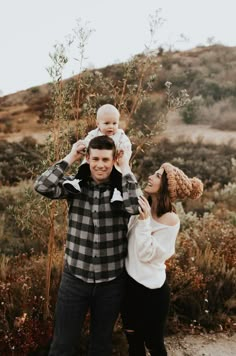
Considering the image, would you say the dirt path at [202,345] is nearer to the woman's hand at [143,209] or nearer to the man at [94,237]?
the man at [94,237]

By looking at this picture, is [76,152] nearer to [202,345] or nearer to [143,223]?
[143,223]

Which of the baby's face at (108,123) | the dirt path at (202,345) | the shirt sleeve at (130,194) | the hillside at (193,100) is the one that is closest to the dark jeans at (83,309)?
the shirt sleeve at (130,194)

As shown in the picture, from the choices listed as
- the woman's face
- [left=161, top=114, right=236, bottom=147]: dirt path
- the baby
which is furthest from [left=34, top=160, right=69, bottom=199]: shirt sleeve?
[left=161, top=114, right=236, bottom=147]: dirt path

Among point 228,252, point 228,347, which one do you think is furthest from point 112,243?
point 228,252

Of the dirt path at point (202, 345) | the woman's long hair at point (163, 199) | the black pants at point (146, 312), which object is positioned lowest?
the dirt path at point (202, 345)

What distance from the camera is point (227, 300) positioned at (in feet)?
15.3

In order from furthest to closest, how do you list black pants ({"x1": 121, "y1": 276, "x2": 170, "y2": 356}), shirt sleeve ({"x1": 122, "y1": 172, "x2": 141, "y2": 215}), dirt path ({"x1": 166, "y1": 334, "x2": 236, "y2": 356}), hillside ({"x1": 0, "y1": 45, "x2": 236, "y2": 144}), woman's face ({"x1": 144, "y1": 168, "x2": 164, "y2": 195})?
hillside ({"x1": 0, "y1": 45, "x2": 236, "y2": 144}), dirt path ({"x1": 166, "y1": 334, "x2": 236, "y2": 356}), woman's face ({"x1": 144, "y1": 168, "x2": 164, "y2": 195}), black pants ({"x1": 121, "y1": 276, "x2": 170, "y2": 356}), shirt sleeve ({"x1": 122, "y1": 172, "x2": 141, "y2": 215})

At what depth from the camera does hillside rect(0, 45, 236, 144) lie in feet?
56.2

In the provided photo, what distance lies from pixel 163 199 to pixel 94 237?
0.56m

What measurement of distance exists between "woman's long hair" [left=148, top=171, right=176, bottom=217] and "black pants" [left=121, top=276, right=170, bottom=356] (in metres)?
0.51

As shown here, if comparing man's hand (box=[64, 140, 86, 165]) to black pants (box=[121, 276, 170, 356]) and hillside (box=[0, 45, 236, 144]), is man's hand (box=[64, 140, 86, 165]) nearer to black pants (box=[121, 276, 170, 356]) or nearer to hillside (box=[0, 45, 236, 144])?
black pants (box=[121, 276, 170, 356])

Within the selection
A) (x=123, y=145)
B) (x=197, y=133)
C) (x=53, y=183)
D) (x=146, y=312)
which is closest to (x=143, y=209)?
(x=123, y=145)

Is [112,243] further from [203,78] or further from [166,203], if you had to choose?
[203,78]

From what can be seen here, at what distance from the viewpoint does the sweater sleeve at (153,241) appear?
258 centimetres
